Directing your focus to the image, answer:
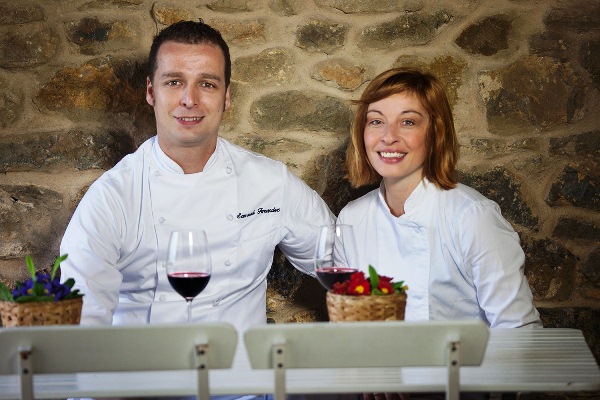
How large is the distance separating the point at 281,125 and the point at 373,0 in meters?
0.56

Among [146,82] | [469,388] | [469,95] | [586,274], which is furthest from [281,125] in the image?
[469,388]

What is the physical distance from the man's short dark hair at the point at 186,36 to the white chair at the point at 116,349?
1.35 m

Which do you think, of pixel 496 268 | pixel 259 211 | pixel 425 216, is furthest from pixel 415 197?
pixel 259 211

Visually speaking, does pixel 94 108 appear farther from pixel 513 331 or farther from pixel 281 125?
pixel 513 331

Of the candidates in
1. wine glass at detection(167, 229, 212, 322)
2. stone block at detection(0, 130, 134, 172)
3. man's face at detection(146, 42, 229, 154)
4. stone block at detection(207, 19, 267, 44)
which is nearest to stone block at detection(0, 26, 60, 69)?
stone block at detection(0, 130, 134, 172)

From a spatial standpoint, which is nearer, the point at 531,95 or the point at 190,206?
the point at 190,206

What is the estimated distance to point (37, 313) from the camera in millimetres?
1669

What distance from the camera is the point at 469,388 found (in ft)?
4.78

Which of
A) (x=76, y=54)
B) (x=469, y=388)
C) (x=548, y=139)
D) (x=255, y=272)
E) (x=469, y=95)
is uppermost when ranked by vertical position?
(x=76, y=54)

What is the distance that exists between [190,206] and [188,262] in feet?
2.61

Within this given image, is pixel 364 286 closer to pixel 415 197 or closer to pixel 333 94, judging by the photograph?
pixel 415 197

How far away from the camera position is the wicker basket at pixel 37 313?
1666mm

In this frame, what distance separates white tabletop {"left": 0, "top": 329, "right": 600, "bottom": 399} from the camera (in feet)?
4.73

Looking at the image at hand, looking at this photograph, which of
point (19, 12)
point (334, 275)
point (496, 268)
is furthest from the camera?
point (19, 12)
